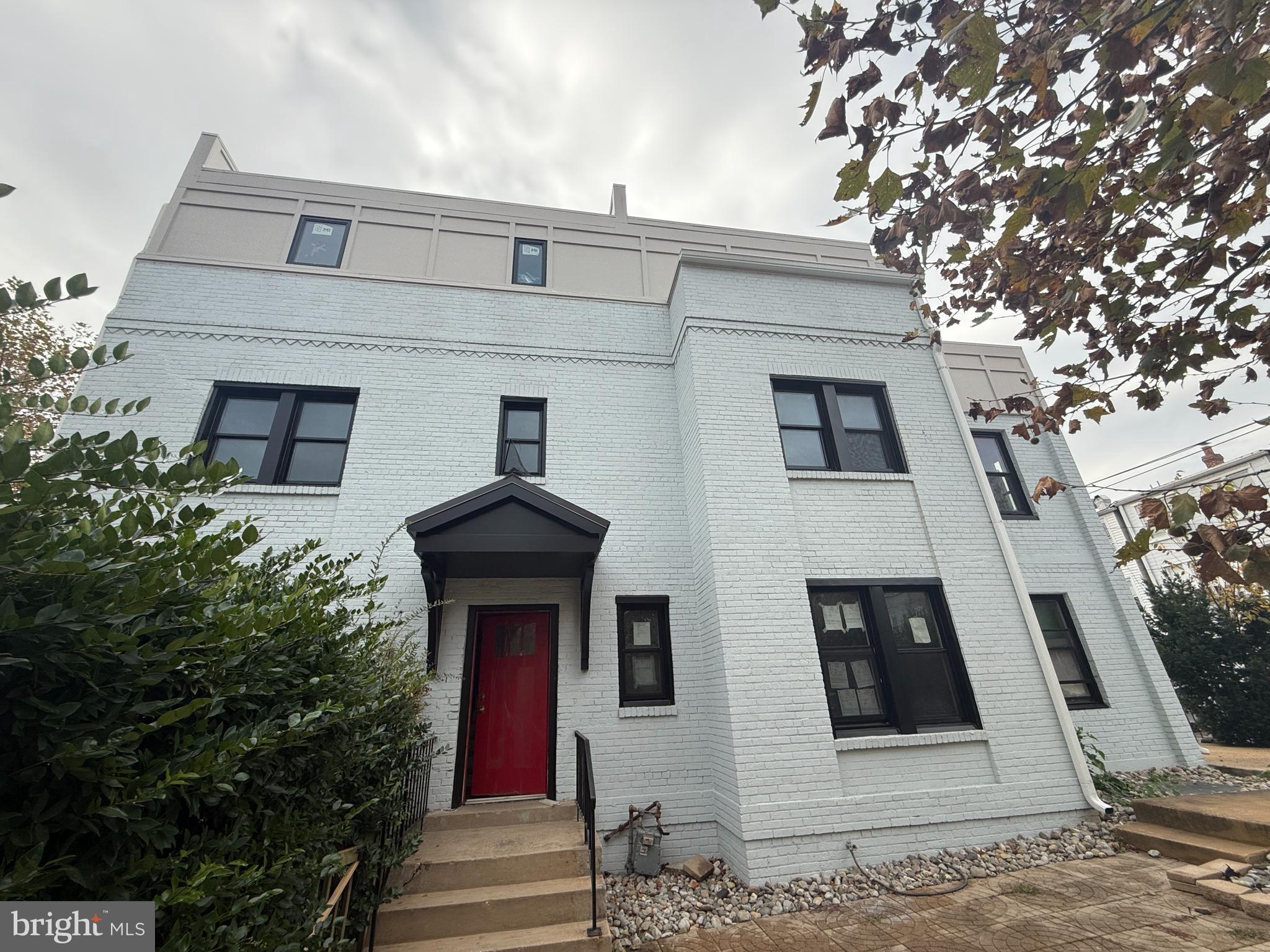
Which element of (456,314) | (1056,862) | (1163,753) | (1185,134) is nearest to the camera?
(1185,134)

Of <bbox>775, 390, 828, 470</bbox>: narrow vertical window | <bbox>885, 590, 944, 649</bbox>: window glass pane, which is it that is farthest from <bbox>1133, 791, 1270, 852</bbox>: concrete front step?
<bbox>775, 390, 828, 470</bbox>: narrow vertical window

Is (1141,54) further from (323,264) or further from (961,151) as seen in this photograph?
(323,264)

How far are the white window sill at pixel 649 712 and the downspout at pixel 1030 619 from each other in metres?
4.28

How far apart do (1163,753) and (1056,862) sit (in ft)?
13.6

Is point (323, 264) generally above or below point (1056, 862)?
above

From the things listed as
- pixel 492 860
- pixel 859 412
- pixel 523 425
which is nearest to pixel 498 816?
pixel 492 860

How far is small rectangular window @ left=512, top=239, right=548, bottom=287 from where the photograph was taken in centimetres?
875

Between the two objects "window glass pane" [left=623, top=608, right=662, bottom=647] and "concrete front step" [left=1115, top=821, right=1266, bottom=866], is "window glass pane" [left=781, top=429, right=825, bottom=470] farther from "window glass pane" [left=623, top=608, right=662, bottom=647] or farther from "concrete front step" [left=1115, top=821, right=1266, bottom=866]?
"concrete front step" [left=1115, top=821, right=1266, bottom=866]

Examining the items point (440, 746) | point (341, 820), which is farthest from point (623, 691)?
point (341, 820)

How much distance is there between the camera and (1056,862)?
5.03 m

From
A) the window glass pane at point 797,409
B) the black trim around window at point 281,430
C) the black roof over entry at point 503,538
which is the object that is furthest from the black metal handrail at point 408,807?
the window glass pane at point 797,409

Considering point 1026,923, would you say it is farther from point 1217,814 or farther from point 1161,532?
point 1161,532

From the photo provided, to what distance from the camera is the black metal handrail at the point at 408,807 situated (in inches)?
151

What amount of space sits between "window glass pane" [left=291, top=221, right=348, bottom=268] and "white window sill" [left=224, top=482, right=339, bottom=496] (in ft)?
12.4
